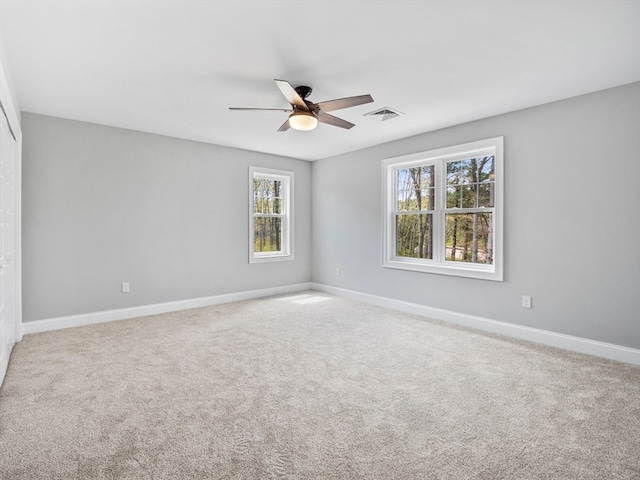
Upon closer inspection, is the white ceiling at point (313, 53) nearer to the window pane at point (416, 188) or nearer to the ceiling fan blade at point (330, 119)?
the ceiling fan blade at point (330, 119)

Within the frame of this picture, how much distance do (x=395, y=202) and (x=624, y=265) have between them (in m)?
2.70

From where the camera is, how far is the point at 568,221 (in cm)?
331

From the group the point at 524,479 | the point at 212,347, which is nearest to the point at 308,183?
the point at 212,347

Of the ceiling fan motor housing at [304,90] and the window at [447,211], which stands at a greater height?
the ceiling fan motor housing at [304,90]

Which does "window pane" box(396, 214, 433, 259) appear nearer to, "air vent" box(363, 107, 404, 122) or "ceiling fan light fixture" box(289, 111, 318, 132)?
"air vent" box(363, 107, 404, 122)

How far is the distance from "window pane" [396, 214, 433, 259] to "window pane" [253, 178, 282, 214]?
2.15 meters

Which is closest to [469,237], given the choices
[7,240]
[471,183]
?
[471,183]

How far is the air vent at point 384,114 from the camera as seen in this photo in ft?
11.9

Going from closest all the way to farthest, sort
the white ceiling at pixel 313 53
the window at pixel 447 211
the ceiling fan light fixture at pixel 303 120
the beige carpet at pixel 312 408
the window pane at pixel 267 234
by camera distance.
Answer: the beige carpet at pixel 312 408 < the white ceiling at pixel 313 53 < the ceiling fan light fixture at pixel 303 120 < the window at pixel 447 211 < the window pane at pixel 267 234

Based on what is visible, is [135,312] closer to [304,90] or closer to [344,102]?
[304,90]

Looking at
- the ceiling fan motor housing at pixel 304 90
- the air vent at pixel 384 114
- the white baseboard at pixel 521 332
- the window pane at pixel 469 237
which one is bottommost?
the white baseboard at pixel 521 332

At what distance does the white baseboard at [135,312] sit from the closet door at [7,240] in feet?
1.48

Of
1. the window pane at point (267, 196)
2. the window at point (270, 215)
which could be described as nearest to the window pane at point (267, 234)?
the window at point (270, 215)

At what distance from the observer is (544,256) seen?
137 inches
